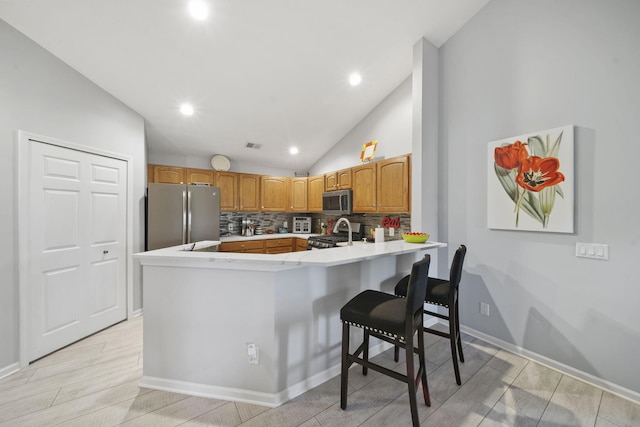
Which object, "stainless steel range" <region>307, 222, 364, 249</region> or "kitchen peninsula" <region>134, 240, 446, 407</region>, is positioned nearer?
"kitchen peninsula" <region>134, 240, 446, 407</region>

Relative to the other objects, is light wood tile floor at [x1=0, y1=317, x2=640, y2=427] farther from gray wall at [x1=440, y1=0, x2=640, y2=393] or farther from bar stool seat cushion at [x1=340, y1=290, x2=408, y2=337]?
bar stool seat cushion at [x1=340, y1=290, x2=408, y2=337]

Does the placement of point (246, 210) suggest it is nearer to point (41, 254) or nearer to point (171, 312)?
point (41, 254)

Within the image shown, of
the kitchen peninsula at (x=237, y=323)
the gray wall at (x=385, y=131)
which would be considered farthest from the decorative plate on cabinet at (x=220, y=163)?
the kitchen peninsula at (x=237, y=323)

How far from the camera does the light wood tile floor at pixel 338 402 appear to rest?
5.22 ft

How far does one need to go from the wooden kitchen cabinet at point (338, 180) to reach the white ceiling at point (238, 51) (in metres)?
0.93

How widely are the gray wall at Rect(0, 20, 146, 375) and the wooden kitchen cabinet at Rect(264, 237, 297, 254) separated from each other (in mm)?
2731

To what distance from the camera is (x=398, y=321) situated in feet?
4.86

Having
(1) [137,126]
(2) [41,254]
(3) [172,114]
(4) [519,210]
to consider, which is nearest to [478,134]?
(4) [519,210]

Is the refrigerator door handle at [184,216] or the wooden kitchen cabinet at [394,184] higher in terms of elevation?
the wooden kitchen cabinet at [394,184]

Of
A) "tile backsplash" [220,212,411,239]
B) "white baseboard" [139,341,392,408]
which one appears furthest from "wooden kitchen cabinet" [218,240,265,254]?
"white baseboard" [139,341,392,408]

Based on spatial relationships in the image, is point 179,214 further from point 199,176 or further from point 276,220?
point 276,220

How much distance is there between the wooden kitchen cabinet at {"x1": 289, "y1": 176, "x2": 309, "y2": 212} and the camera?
5246 millimetres

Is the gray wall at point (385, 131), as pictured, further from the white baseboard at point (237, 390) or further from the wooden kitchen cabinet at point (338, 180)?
the white baseboard at point (237, 390)

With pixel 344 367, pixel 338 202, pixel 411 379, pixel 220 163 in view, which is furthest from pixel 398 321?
pixel 220 163
